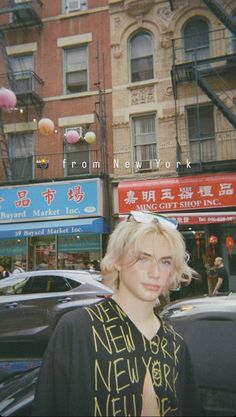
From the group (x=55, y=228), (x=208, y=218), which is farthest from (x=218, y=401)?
(x=55, y=228)

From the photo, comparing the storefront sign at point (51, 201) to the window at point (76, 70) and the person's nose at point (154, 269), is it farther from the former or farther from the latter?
the person's nose at point (154, 269)

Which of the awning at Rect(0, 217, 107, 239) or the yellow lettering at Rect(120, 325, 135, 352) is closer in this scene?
the yellow lettering at Rect(120, 325, 135, 352)

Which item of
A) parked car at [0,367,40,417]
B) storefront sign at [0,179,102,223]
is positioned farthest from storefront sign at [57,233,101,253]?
parked car at [0,367,40,417]

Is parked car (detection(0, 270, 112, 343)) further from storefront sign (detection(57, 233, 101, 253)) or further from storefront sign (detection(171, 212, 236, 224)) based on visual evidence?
storefront sign (detection(57, 233, 101, 253))

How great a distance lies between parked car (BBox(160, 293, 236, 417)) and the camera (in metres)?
3.10

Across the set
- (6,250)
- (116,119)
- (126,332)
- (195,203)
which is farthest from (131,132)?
(126,332)

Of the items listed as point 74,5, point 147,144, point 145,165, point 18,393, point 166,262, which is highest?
point 74,5

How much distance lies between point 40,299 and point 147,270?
23.2ft

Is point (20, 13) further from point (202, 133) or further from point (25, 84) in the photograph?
point (202, 133)

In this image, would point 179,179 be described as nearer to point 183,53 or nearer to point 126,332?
point 183,53

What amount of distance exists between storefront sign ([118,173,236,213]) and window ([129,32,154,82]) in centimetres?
426

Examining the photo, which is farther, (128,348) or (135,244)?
(135,244)

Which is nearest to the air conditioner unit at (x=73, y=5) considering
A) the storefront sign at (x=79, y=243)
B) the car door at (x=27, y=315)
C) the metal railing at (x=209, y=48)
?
the metal railing at (x=209, y=48)

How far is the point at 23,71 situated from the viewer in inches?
651
